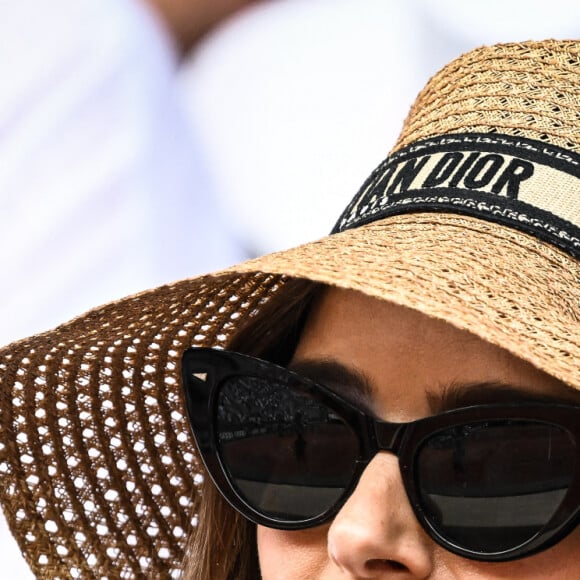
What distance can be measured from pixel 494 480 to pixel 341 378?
19 centimetres

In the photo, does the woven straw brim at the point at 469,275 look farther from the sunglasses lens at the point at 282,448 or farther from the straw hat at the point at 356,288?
the sunglasses lens at the point at 282,448

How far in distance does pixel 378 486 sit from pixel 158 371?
0.45 meters

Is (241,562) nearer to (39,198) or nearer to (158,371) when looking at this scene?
(158,371)

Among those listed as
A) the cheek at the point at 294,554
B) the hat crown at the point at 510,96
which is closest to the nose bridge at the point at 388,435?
the cheek at the point at 294,554

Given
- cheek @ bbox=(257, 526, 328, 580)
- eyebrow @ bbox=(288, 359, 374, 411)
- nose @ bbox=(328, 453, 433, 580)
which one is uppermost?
eyebrow @ bbox=(288, 359, 374, 411)

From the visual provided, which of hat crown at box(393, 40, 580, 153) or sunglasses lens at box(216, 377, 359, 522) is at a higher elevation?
hat crown at box(393, 40, 580, 153)

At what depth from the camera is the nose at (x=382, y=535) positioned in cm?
81

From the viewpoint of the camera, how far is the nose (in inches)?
32.0

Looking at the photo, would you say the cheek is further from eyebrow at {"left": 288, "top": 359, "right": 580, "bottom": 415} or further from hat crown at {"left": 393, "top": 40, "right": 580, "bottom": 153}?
hat crown at {"left": 393, "top": 40, "right": 580, "bottom": 153}

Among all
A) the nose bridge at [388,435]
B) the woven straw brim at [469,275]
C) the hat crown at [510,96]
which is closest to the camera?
the woven straw brim at [469,275]

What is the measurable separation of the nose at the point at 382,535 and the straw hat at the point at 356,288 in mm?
181

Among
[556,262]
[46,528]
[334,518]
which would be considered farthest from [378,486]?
[46,528]

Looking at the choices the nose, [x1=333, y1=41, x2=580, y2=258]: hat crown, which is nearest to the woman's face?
the nose

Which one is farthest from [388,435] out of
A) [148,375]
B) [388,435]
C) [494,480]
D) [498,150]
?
[148,375]
